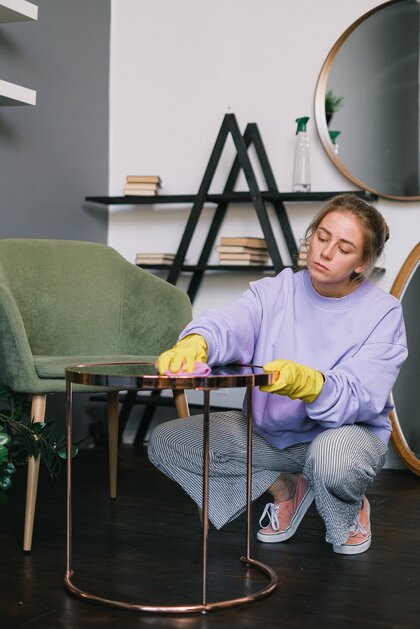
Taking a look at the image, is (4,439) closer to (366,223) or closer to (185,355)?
(185,355)

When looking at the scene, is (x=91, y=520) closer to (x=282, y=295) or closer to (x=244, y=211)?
(x=282, y=295)

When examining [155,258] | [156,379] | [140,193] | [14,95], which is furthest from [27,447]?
[140,193]

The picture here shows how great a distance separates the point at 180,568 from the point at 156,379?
2.16ft

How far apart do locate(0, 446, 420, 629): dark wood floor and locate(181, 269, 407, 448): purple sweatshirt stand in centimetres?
32

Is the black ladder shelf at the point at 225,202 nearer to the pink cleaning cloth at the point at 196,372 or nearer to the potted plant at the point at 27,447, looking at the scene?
the potted plant at the point at 27,447

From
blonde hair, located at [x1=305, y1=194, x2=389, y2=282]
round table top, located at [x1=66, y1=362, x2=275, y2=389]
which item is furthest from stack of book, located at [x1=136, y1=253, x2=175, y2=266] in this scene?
round table top, located at [x1=66, y1=362, x2=275, y2=389]

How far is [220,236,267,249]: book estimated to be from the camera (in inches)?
140

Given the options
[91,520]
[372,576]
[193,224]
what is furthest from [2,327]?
[193,224]

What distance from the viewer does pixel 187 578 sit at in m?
2.00

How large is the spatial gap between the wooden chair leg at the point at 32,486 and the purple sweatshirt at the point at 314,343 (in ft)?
1.94

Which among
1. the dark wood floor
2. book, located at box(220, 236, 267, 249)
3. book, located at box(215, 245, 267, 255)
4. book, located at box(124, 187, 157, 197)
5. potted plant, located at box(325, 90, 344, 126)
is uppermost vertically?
potted plant, located at box(325, 90, 344, 126)

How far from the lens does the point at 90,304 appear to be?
3.01m

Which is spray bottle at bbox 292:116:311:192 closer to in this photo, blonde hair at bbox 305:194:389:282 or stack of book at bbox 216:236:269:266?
stack of book at bbox 216:236:269:266

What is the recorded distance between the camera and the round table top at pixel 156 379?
5.37 ft
